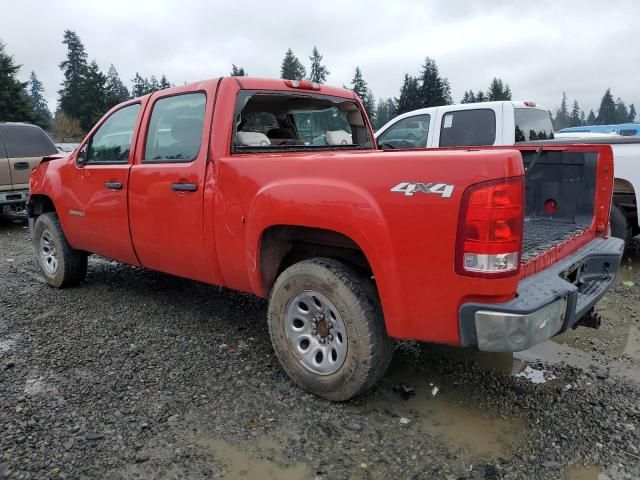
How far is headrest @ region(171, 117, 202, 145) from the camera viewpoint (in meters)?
3.59

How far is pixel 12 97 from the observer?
39.5 meters

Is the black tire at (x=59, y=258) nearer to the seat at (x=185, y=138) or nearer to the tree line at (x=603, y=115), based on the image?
the seat at (x=185, y=138)

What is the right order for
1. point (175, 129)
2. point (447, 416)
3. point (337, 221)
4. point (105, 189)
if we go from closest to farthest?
point (337, 221) < point (447, 416) < point (175, 129) < point (105, 189)

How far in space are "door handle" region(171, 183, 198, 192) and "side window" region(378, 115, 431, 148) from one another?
4.36m

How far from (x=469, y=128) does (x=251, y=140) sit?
13.8ft

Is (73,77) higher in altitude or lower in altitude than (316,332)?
higher

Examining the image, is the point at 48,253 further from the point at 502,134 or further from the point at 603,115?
the point at 603,115

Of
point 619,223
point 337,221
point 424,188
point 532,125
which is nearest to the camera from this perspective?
Answer: point 424,188

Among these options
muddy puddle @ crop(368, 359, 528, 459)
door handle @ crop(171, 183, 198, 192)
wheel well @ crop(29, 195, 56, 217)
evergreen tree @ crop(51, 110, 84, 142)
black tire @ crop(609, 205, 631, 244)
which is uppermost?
evergreen tree @ crop(51, 110, 84, 142)

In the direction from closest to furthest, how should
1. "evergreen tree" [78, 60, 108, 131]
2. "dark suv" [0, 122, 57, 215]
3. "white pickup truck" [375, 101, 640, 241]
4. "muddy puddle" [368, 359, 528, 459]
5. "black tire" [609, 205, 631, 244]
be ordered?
"muddy puddle" [368, 359, 528, 459]
"white pickup truck" [375, 101, 640, 241]
"black tire" [609, 205, 631, 244]
"dark suv" [0, 122, 57, 215]
"evergreen tree" [78, 60, 108, 131]

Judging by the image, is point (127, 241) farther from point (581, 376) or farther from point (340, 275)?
point (581, 376)

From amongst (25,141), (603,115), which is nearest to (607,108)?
(603,115)

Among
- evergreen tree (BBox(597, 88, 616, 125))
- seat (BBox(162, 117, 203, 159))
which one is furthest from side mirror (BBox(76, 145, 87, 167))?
evergreen tree (BBox(597, 88, 616, 125))

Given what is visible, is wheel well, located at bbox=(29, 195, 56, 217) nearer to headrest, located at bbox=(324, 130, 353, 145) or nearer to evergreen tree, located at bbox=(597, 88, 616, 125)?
headrest, located at bbox=(324, 130, 353, 145)
